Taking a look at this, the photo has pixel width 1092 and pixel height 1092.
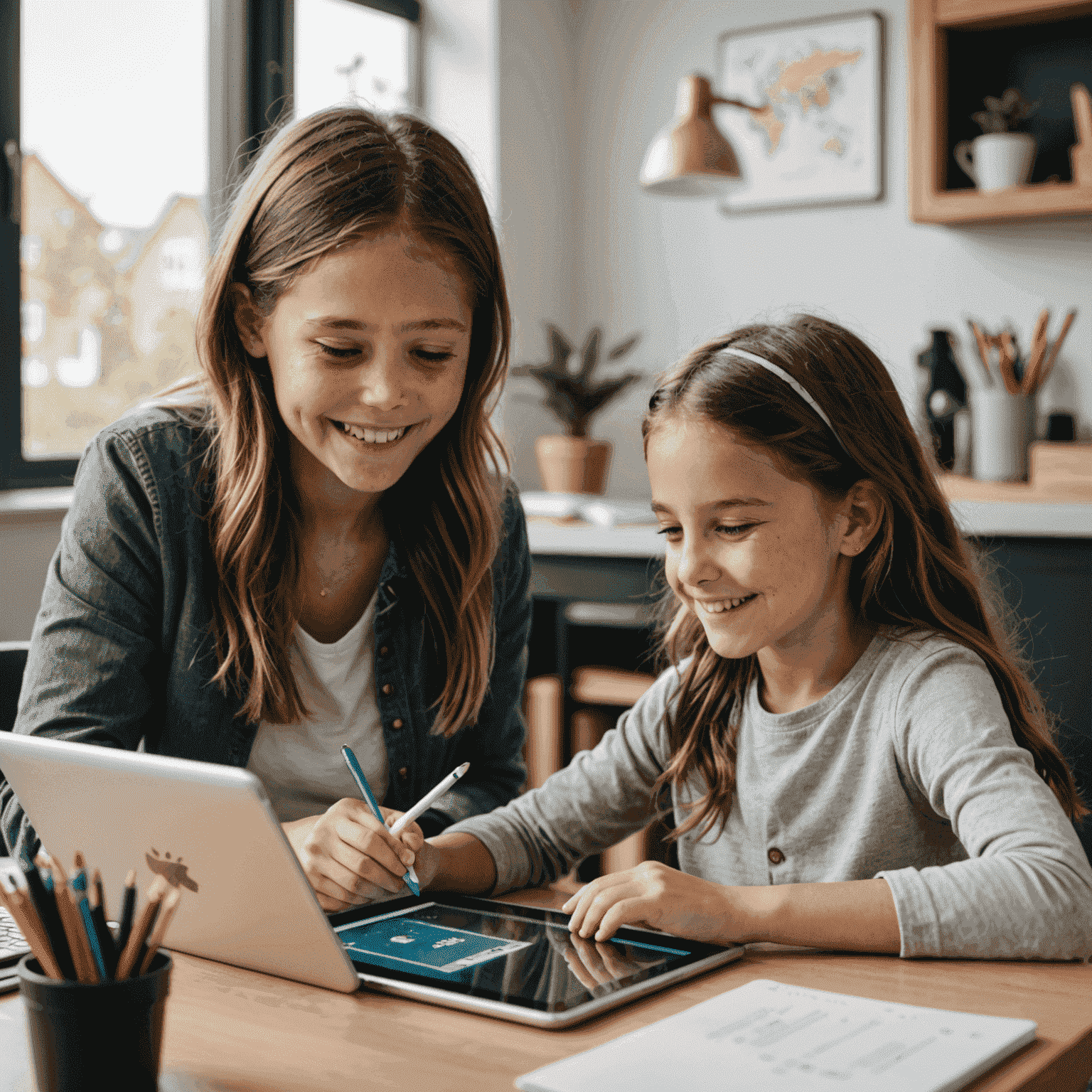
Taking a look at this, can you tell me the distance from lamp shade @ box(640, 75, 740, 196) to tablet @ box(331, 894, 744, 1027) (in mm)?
1953

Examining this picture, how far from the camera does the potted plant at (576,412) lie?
2.94 m

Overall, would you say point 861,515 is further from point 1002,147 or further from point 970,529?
point 1002,147

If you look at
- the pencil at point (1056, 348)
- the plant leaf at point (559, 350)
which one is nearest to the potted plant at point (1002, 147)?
the pencil at point (1056, 348)

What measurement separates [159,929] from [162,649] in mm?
653

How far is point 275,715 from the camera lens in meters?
1.29

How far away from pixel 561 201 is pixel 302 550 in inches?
84.5

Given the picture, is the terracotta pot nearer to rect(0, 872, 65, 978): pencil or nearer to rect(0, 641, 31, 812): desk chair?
rect(0, 641, 31, 812): desk chair

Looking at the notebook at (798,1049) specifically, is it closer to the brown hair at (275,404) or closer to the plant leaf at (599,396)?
the brown hair at (275,404)

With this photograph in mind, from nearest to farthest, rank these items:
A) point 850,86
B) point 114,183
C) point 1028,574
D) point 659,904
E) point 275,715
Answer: point 659,904
point 275,715
point 1028,574
point 114,183
point 850,86

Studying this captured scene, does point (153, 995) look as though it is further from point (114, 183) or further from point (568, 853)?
point (114, 183)

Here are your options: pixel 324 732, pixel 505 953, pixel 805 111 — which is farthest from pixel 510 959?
pixel 805 111

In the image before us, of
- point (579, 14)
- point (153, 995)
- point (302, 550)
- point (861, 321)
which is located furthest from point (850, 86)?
point (153, 995)

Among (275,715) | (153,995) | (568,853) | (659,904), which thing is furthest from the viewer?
(275,715)

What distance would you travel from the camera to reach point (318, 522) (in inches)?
54.5
